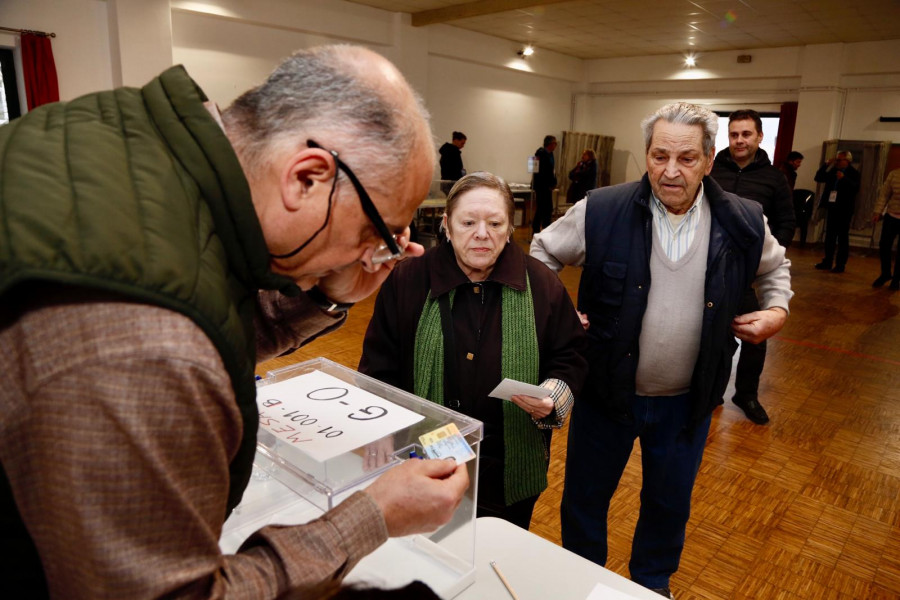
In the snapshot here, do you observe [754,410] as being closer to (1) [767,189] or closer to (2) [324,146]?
(1) [767,189]

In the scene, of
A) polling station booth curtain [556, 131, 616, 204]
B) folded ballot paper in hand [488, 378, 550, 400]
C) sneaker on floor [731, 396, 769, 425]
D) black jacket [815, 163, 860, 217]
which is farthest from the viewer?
polling station booth curtain [556, 131, 616, 204]

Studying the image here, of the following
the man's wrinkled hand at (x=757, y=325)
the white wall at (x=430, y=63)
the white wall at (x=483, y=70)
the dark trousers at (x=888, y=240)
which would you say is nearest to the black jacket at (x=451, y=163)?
the white wall at (x=483, y=70)

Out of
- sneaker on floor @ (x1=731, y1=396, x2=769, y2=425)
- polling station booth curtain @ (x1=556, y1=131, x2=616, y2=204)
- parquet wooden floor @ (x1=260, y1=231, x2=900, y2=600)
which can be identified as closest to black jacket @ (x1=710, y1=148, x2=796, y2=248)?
sneaker on floor @ (x1=731, y1=396, x2=769, y2=425)

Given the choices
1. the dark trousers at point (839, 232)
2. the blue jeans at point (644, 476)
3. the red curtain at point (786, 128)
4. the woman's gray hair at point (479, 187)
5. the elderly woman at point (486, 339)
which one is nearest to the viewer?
the elderly woman at point (486, 339)

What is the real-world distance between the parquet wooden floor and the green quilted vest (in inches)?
83.0

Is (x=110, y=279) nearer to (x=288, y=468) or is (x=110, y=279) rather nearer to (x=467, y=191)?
(x=288, y=468)

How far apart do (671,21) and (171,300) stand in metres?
10.8

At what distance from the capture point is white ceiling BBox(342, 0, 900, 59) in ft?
27.9

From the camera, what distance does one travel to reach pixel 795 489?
2908mm

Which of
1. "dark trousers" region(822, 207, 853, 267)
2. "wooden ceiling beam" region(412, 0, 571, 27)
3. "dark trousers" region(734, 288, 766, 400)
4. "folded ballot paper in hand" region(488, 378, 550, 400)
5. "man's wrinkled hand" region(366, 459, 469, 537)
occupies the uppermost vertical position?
"wooden ceiling beam" region(412, 0, 571, 27)

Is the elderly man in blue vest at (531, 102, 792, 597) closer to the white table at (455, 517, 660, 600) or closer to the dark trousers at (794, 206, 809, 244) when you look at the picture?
the white table at (455, 517, 660, 600)

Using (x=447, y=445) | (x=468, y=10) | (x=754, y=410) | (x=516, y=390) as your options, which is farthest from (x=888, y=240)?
(x=447, y=445)

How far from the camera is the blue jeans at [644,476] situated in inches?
78.8

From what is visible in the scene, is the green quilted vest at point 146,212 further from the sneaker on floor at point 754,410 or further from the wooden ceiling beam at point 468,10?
the wooden ceiling beam at point 468,10
